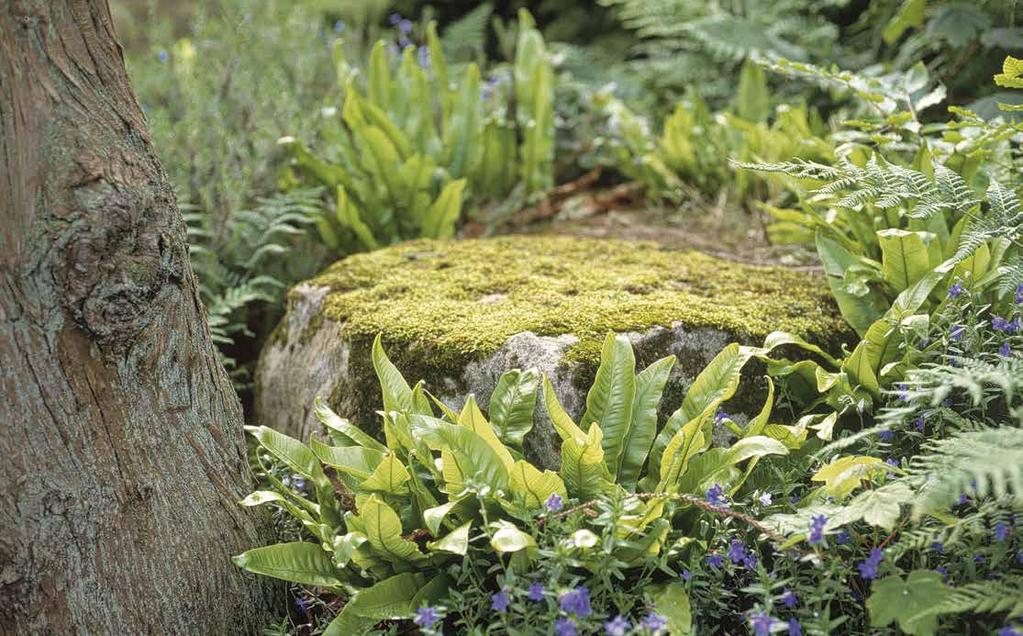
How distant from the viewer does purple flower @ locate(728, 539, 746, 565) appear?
64.5 inches

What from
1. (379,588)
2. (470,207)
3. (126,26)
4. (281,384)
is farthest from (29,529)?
(126,26)

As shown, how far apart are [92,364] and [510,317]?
3.53 ft

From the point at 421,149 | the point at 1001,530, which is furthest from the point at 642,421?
the point at 421,149

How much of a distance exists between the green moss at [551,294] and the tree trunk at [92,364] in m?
0.72

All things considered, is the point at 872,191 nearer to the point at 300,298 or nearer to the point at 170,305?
the point at 170,305

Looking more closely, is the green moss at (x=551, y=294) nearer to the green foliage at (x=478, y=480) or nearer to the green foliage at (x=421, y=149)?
the green foliage at (x=478, y=480)

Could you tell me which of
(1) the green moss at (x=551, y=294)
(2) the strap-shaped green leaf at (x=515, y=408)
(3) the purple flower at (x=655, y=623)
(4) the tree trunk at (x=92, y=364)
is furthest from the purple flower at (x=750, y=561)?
(4) the tree trunk at (x=92, y=364)

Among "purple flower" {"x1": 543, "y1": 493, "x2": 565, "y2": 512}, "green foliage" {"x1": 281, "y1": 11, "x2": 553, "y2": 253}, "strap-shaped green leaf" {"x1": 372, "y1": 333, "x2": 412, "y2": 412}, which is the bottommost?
"purple flower" {"x1": 543, "y1": 493, "x2": 565, "y2": 512}

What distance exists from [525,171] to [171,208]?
2.42m

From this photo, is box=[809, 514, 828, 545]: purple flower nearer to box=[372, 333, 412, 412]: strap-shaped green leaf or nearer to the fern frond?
the fern frond

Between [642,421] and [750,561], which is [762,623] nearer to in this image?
[750,561]

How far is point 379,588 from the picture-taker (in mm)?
1747

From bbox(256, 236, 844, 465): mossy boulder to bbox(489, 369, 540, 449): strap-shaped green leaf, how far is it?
0.49 feet

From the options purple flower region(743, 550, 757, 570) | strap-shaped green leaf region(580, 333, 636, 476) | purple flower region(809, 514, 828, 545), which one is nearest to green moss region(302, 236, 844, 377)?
strap-shaped green leaf region(580, 333, 636, 476)
